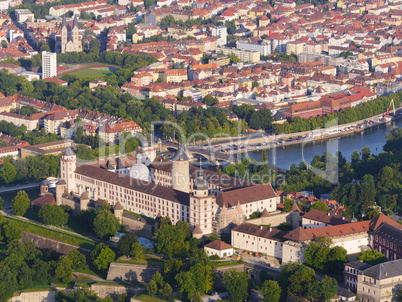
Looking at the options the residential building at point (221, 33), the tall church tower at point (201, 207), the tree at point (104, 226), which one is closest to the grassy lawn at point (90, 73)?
the residential building at point (221, 33)

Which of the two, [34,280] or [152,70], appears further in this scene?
[152,70]

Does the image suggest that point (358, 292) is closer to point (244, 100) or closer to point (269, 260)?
point (269, 260)

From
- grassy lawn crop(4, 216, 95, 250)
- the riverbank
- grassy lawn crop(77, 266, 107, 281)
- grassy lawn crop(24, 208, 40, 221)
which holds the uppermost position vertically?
grassy lawn crop(4, 216, 95, 250)

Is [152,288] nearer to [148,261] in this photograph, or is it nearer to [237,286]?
[148,261]

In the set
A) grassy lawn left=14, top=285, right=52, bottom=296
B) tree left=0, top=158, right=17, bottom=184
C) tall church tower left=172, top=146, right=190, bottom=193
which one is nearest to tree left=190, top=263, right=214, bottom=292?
grassy lawn left=14, top=285, right=52, bottom=296

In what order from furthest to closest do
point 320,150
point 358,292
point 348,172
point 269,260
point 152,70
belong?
point 152,70 < point 320,150 < point 348,172 < point 269,260 < point 358,292

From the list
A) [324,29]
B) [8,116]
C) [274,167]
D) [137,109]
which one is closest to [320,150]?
[274,167]

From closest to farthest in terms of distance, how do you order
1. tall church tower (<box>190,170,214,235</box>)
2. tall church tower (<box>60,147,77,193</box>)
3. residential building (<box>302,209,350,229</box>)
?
1. residential building (<box>302,209,350,229</box>)
2. tall church tower (<box>190,170,214,235</box>)
3. tall church tower (<box>60,147,77,193</box>)

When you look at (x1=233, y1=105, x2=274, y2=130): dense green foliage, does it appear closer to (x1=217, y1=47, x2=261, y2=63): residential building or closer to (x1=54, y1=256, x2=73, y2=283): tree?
(x1=217, y1=47, x2=261, y2=63): residential building
